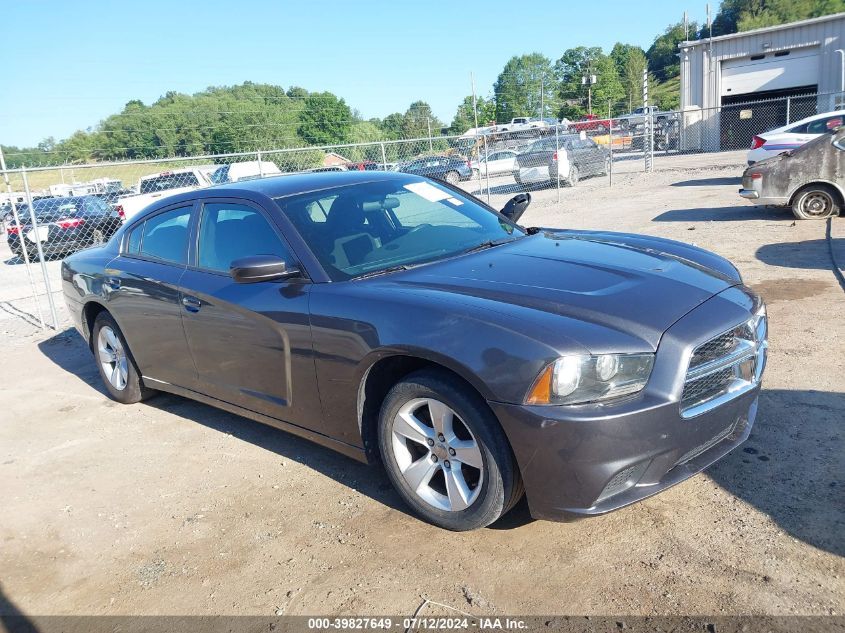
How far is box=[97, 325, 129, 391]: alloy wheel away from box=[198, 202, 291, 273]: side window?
4.91 feet

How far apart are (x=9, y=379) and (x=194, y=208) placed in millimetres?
3588

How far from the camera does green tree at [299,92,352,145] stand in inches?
2943

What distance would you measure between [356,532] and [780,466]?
2127mm

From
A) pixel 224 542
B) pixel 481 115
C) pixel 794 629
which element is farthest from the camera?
pixel 481 115

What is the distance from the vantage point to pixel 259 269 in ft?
11.3

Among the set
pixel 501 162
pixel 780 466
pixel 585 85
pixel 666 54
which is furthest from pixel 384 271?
pixel 666 54

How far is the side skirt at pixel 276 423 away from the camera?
3.47 m

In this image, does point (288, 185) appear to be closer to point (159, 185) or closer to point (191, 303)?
point (191, 303)

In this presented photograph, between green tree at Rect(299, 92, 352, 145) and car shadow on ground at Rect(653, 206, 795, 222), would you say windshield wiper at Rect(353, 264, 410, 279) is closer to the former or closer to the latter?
car shadow on ground at Rect(653, 206, 795, 222)

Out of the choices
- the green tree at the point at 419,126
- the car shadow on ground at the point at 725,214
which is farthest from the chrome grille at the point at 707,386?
the green tree at the point at 419,126

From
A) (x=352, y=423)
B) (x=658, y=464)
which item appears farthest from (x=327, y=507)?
(x=658, y=464)

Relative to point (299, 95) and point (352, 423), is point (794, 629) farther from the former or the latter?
point (299, 95)

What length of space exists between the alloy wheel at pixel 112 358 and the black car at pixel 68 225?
10.4 m

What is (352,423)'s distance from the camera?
11.1 ft
